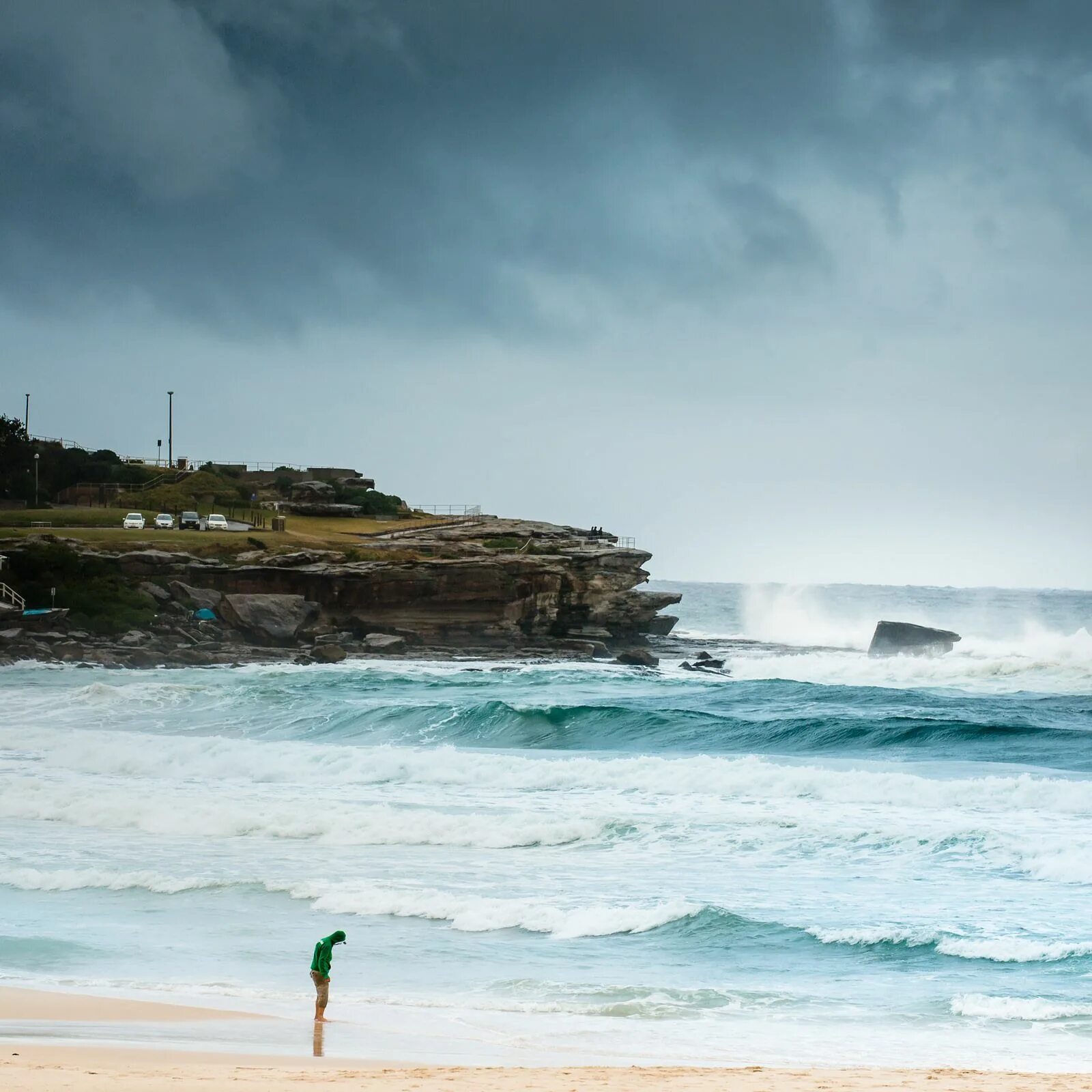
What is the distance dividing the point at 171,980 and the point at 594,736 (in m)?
19.4

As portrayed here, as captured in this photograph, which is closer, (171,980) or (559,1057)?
(559,1057)

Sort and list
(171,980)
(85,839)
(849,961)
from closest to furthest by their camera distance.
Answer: (171,980), (849,961), (85,839)

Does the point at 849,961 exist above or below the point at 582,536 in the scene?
below

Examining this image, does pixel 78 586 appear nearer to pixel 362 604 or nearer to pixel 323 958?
pixel 362 604

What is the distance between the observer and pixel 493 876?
1579 cm

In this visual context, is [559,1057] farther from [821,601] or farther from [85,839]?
[821,601]

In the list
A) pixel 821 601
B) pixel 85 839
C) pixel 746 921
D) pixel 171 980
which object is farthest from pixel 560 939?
pixel 821 601

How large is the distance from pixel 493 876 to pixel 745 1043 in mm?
6370

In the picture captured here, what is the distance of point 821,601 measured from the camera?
10588 centimetres

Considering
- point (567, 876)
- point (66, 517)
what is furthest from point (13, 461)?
point (567, 876)

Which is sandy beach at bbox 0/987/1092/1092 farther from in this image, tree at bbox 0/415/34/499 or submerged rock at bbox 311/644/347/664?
tree at bbox 0/415/34/499

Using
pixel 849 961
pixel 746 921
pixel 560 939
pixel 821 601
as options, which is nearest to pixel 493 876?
pixel 560 939

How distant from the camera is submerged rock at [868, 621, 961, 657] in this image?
56719mm

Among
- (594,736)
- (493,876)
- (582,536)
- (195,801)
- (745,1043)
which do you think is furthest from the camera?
(582,536)
